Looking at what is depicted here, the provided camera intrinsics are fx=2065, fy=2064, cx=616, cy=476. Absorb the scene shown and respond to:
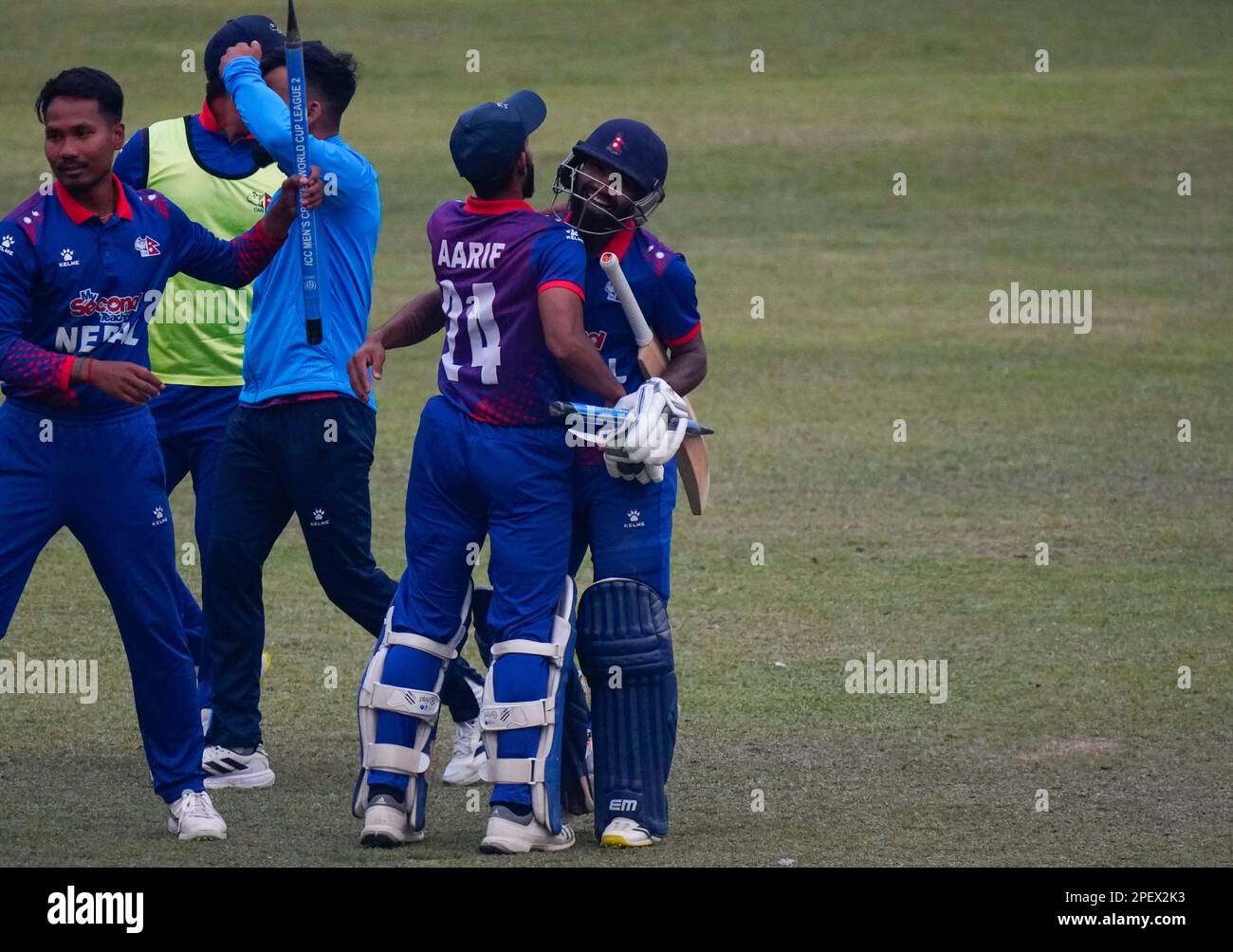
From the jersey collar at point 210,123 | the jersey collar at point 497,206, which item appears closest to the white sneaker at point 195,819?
the jersey collar at point 497,206

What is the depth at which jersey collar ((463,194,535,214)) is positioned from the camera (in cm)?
597

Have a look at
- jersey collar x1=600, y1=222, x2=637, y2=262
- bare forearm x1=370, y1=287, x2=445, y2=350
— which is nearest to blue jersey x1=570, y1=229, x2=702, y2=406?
jersey collar x1=600, y1=222, x2=637, y2=262

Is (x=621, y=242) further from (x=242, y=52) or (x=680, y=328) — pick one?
(x=242, y=52)

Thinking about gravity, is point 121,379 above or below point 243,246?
below

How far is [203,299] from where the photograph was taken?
747cm

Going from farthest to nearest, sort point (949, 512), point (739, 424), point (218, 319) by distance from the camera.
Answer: point (739, 424) < point (949, 512) < point (218, 319)

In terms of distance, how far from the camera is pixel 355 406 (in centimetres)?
672

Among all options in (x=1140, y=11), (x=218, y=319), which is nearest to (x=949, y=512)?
(x=218, y=319)

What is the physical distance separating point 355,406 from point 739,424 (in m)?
6.46

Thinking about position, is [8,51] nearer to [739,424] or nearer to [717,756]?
[739,424]

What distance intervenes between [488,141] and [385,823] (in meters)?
1.96

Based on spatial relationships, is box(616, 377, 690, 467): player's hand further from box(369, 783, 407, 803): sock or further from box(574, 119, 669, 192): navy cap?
box(369, 783, 407, 803): sock

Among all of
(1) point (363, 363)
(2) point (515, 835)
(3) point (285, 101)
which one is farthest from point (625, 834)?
(3) point (285, 101)

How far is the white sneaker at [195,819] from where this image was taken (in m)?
5.96
